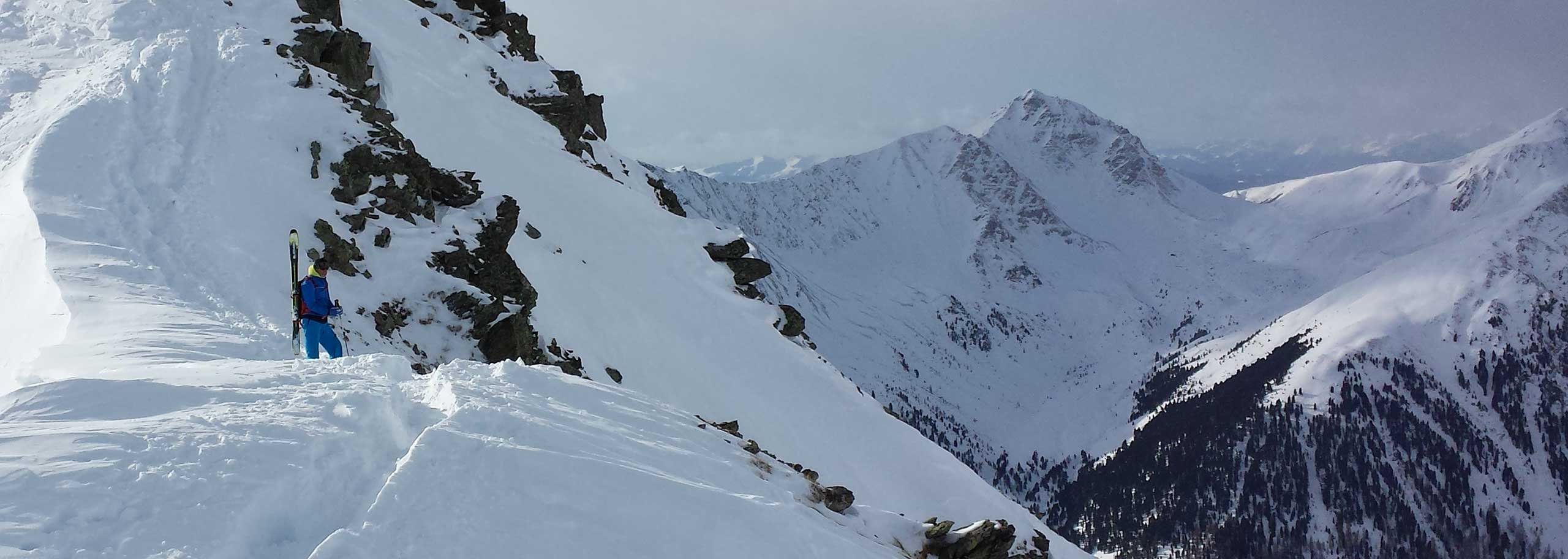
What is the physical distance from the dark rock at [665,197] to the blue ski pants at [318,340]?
Result: 35.8 m

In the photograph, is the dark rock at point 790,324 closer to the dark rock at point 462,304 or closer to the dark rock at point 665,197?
the dark rock at point 665,197

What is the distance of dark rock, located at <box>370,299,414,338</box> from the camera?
20.3 metres

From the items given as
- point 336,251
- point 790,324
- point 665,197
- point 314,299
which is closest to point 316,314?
point 314,299

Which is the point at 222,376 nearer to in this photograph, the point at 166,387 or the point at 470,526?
the point at 166,387

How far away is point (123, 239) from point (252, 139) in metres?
6.89

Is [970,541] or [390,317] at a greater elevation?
[390,317]

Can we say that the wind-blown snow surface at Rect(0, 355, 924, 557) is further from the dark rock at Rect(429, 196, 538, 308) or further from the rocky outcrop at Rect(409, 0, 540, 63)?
the rocky outcrop at Rect(409, 0, 540, 63)

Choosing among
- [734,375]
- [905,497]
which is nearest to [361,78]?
[734,375]

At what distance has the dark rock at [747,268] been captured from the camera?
4616cm

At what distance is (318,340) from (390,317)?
17.9ft

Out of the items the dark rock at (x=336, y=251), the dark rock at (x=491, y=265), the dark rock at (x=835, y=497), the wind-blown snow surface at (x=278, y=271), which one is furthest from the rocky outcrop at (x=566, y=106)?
the dark rock at (x=835, y=497)

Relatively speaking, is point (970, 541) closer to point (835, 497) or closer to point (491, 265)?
point (835, 497)

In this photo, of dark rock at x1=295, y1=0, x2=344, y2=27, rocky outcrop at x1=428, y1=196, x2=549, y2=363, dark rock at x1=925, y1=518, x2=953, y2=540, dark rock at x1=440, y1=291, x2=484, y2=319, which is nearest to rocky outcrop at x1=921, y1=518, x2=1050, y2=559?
dark rock at x1=925, y1=518, x2=953, y2=540

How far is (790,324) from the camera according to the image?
143 feet
